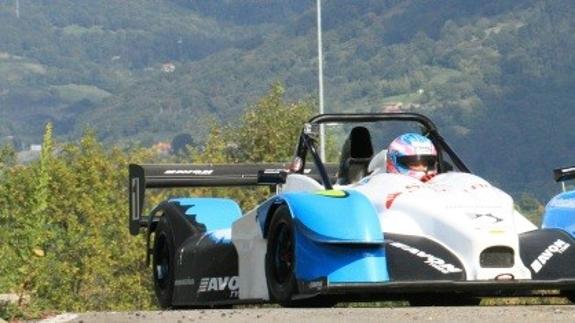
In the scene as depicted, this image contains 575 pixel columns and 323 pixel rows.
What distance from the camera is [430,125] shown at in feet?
51.2

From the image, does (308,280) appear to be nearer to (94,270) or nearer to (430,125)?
(430,125)

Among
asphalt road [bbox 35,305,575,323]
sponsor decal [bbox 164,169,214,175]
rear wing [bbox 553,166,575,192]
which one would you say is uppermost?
sponsor decal [bbox 164,169,214,175]

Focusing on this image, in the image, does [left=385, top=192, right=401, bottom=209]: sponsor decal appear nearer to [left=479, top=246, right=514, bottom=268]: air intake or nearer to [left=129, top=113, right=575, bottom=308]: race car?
[left=129, top=113, right=575, bottom=308]: race car

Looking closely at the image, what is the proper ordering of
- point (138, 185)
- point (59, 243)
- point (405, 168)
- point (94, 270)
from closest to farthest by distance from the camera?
1. point (405, 168)
2. point (138, 185)
3. point (59, 243)
4. point (94, 270)

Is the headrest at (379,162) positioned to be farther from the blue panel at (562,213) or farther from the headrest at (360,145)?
the blue panel at (562,213)

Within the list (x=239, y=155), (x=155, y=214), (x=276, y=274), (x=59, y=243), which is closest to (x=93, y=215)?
(x=239, y=155)

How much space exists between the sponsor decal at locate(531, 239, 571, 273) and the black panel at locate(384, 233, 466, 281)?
57 cm

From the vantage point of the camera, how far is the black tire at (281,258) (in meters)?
13.4

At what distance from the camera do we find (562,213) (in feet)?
50.2

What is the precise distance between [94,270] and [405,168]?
4246cm

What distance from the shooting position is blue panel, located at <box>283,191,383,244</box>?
12.9m


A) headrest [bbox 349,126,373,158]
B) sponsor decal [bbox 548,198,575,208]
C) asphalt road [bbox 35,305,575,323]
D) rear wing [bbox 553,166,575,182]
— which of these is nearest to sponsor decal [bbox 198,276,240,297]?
headrest [bbox 349,126,373,158]

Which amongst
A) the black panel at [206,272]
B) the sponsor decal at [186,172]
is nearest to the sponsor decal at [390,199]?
the black panel at [206,272]

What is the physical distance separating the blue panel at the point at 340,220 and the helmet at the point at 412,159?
151 cm
